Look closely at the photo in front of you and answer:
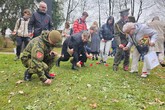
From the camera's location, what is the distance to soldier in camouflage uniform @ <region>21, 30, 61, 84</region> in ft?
17.9

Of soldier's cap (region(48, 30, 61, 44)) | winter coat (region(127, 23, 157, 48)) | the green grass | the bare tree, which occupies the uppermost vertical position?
the bare tree

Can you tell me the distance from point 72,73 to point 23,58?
1.75 metres

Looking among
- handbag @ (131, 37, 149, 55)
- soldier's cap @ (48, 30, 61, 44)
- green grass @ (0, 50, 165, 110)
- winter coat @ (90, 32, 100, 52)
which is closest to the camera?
green grass @ (0, 50, 165, 110)

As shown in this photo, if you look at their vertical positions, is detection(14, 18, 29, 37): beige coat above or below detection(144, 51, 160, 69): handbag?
above

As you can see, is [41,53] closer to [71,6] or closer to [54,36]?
[54,36]

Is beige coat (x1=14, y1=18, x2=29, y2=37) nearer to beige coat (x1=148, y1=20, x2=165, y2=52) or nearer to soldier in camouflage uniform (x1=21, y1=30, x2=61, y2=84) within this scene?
soldier in camouflage uniform (x1=21, y1=30, x2=61, y2=84)

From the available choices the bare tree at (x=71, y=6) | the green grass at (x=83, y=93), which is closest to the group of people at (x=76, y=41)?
the green grass at (x=83, y=93)

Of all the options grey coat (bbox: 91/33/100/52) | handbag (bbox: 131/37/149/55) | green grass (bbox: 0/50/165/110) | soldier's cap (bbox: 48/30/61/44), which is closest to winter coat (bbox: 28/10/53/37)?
green grass (bbox: 0/50/165/110)

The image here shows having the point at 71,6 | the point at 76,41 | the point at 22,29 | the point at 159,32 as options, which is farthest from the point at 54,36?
the point at 71,6

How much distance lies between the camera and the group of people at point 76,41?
5578 millimetres

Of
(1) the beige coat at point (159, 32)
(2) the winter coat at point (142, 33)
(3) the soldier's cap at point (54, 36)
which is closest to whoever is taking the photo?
(3) the soldier's cap at point (54, 36)

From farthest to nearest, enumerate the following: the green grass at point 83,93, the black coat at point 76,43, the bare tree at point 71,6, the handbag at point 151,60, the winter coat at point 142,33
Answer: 1. the bare tree at point 71,6
2. the black coat at point 76,43
3. the winter coat at point 142,33
4. the handbag at point 151,60
5. the green grass at point 83,93

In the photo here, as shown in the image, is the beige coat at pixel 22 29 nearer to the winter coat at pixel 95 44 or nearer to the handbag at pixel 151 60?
the winter coat at pixel 95 44

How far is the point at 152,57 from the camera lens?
22.3 ft
